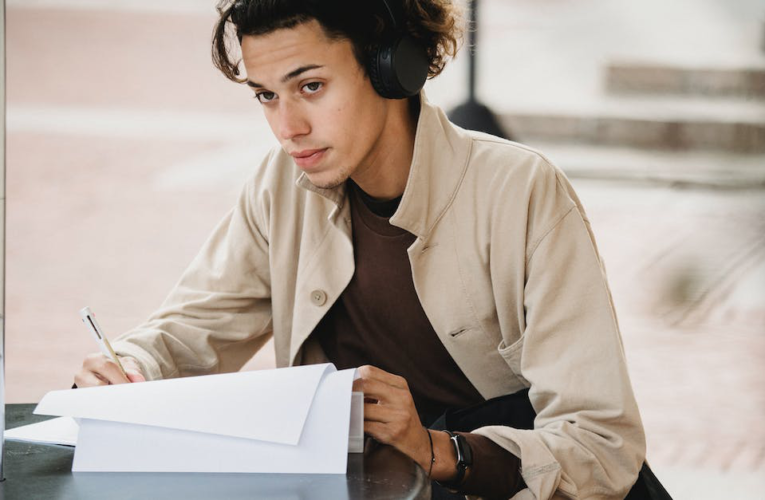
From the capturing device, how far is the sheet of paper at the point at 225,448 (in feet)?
3.68

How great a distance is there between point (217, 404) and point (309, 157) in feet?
1.75

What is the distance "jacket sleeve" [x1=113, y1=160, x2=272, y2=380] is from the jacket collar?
19 centimetres

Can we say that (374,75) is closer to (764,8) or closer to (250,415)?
(250,415)

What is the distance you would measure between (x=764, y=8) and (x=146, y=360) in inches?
243

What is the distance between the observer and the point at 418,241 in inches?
63.7

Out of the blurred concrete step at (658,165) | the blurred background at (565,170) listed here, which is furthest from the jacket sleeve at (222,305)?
the blurred concrete step at (658,165)

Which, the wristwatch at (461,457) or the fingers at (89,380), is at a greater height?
the fingers at (89,380)

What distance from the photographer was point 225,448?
113 cm

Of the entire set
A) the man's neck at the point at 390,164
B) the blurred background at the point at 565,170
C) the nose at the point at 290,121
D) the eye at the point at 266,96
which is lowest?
the blurred background at the point at 565,170

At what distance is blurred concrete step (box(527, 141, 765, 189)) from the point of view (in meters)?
6.14

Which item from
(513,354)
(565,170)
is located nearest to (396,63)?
(513,354)

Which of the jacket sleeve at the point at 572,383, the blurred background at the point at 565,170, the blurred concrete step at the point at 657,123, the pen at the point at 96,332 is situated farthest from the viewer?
the blurred concrete step at the point at 657,123

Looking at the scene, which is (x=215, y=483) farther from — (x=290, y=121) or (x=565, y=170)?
(x=565, y=170)

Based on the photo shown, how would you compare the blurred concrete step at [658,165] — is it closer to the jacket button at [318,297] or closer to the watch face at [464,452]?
the jacket button at [318,297]
